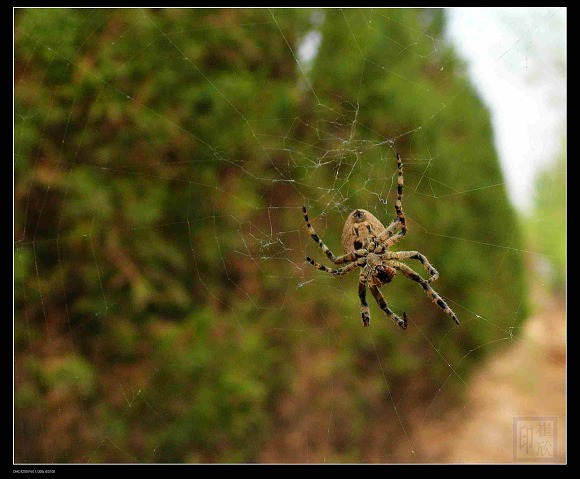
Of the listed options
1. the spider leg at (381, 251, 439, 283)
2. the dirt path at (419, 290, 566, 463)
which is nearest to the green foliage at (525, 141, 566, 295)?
the dirt path at (419, 290, 566, 463)

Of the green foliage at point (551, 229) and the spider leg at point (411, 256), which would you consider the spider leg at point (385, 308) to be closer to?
the spider leg at point (411, 256)

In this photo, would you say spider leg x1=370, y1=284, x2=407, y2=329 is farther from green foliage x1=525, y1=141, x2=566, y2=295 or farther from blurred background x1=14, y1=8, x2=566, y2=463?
green foliage x1=525, y1=141, x2=566, y2=295

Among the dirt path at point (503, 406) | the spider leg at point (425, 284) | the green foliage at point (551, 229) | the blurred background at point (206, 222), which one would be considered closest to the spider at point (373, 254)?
the spider leg at point (425, 284)

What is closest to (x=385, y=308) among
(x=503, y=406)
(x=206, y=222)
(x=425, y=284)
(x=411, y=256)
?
(x=425, y=284)

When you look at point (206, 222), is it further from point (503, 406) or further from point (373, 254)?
point (503, 406)
